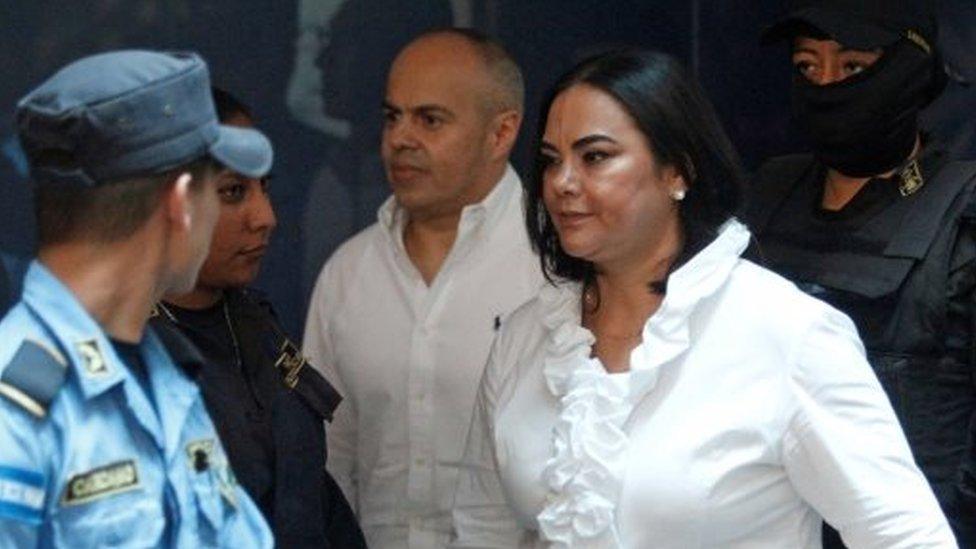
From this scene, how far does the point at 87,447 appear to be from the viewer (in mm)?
2428

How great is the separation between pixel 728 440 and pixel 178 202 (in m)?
1.04

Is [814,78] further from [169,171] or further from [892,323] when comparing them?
[169,171]

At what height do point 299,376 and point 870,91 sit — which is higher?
point 870,91

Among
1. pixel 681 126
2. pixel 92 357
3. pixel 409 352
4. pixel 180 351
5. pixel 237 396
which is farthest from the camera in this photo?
pixel 409 352

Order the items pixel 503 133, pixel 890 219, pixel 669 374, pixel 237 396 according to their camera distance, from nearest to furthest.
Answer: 1. pixel 669 374
2. pixel 237 396
3. pixel 890 219
4. pixel 503 133

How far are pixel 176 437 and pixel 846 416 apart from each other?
1.12 metres

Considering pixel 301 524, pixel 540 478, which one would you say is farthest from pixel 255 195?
pixel 540 478

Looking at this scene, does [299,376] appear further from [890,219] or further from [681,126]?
[890,219]

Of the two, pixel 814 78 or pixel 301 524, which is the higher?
pixel 814 78

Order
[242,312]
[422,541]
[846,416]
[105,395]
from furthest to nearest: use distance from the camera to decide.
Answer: [422,541] → [242,312] → [846,416] → [105,395]

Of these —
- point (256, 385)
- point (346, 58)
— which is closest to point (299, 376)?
point (256, 385)

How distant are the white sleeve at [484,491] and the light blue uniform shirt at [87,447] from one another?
3.30ft

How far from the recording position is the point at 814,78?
3930 millimetres

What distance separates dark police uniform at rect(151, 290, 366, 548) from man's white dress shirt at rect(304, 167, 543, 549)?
0.46 m
